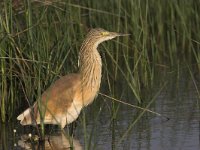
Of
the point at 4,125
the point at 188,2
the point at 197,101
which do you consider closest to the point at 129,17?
the point at 188,2

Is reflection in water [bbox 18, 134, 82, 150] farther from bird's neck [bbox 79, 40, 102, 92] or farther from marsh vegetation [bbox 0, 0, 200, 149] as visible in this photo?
bird's neck [bbox 79, 40, 102, 92]

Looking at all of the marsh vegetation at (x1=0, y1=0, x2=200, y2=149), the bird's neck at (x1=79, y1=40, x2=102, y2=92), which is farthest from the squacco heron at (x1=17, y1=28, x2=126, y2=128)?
the marsh vegetation at (x1=0, y1=0, x2=200, y2=149)

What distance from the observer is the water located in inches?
313

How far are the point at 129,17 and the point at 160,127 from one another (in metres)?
3.91

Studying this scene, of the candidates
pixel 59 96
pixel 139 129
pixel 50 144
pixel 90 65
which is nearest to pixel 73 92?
pixel 59 96

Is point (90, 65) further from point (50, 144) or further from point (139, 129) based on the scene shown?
point (50, 144)

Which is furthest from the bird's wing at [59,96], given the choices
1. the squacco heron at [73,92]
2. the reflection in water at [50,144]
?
the reflection in water at [50,144]

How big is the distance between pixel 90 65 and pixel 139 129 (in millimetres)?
934

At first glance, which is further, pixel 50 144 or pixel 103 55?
pixel 103 55

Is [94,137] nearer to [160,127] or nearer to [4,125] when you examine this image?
A: [160,127]

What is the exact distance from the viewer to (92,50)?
8.95 metres

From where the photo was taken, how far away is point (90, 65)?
889 centimetres

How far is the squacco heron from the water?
0.23 m

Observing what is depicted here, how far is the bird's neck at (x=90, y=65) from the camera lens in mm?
8859
